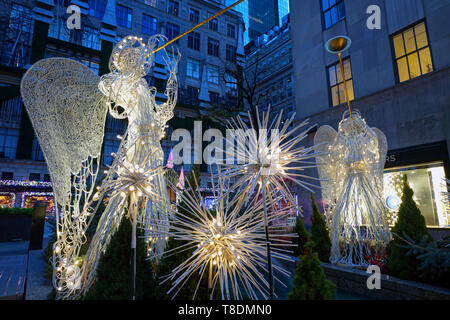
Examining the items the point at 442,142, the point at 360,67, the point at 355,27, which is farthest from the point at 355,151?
the point at 355,27

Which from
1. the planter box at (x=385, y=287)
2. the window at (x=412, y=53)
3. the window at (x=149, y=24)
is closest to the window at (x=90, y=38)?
the window at (x=149, y=24)

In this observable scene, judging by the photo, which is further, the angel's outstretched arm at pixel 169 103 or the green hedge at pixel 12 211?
Answer: the green hedge at pixel 12 211

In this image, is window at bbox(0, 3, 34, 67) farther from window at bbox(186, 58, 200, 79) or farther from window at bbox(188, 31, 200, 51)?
window at bbox(188, 31, 200, 51)

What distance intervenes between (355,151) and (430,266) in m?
2.72

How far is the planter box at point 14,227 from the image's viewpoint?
490 inches

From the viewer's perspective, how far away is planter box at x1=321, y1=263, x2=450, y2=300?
4032 mm

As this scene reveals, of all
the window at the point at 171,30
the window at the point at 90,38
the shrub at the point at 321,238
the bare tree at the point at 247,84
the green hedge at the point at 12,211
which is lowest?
the shrub at the point at 321,238

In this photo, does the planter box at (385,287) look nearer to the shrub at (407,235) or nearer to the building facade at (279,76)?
the shrub at (407,235)

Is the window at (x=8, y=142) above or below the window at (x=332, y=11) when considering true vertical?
below

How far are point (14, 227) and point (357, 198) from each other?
15.5m

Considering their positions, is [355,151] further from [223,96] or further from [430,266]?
[223,96]

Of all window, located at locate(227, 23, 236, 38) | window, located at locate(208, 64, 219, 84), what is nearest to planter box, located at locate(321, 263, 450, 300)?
window, located at locate(208, 64, 219, 84)

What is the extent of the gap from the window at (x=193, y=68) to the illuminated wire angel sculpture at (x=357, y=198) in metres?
26.1

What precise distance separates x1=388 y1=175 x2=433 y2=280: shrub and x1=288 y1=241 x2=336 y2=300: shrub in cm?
368
